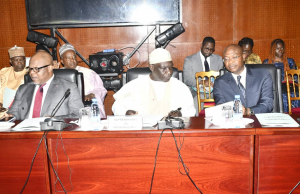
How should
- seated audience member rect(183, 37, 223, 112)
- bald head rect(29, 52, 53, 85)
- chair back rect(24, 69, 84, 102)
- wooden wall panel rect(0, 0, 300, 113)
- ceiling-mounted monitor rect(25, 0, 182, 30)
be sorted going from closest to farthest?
bald head rect(29, 52, 53, 85) < chair back rect(24, 69, 84, 102) < seated audience member rect(183, 37, 223, 112) < ceiling-mounted monitor rect(25, 0, 182, 30) < wooden wall panel rect(0, 0, 300, 113)

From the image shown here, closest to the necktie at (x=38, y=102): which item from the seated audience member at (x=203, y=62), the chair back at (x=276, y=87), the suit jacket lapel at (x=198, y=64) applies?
the chair back at (x=276, y=87)

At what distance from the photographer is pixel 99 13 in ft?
16.0

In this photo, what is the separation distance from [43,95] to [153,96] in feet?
3.24

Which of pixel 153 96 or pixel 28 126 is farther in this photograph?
pixel 153 96

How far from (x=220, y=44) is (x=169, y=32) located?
102 centimetres

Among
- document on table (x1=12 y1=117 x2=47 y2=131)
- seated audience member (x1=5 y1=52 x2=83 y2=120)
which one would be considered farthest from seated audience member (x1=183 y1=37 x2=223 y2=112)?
document on table (x1=12 y1=117 x2=47 y2=131)

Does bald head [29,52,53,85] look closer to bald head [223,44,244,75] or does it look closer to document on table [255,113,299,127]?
bald head [223,44,244,75]

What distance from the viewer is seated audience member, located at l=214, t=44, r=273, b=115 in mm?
2619

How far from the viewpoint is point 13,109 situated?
8.44 feet

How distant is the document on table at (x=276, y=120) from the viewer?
188 centimetres

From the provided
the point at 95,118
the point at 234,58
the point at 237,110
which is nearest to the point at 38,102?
the point at 95,118

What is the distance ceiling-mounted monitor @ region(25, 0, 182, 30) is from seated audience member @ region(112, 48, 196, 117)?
2372mm

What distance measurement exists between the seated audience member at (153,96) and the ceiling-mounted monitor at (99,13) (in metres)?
2.37

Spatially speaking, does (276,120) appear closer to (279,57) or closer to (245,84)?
(245,84)
